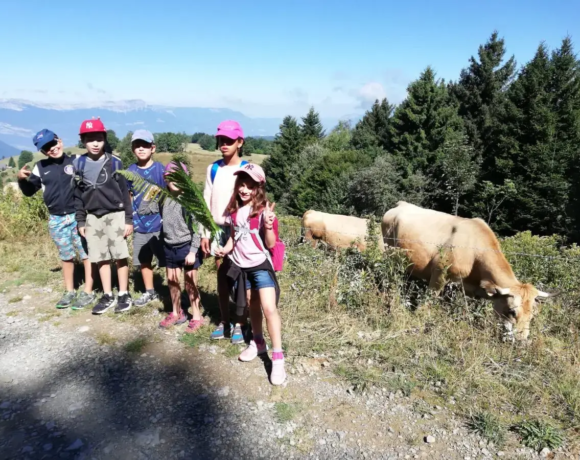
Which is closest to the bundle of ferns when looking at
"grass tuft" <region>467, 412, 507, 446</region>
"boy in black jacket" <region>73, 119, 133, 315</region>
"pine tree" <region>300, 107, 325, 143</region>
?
"boy in black jacket" <region>73, 119, 133, 315</region>

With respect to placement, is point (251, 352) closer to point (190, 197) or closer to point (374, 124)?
point (190, 197)

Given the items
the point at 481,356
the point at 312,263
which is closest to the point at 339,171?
the point at 312,263

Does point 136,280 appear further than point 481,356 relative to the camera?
Yes

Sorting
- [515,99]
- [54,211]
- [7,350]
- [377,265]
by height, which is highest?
[515,99]

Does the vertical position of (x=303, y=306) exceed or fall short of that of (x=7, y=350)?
it exceeds it

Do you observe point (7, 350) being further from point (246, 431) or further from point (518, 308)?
point (518, 308)

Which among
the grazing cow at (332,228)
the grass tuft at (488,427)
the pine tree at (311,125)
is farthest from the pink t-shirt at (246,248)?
the pine tree at (311,125)

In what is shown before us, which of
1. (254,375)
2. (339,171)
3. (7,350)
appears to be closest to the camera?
(254,375)

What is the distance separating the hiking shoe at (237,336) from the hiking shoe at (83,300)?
7.30 feet

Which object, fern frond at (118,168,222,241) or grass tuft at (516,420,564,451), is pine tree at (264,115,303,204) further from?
grass tuft at (516,420,564,451)

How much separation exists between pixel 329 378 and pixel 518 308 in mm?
2472

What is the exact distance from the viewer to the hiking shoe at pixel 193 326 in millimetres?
4195

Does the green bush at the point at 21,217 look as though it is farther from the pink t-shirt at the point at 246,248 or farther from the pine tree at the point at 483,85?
the pine tree at the point at 483,85

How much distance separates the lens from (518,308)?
436 cm
